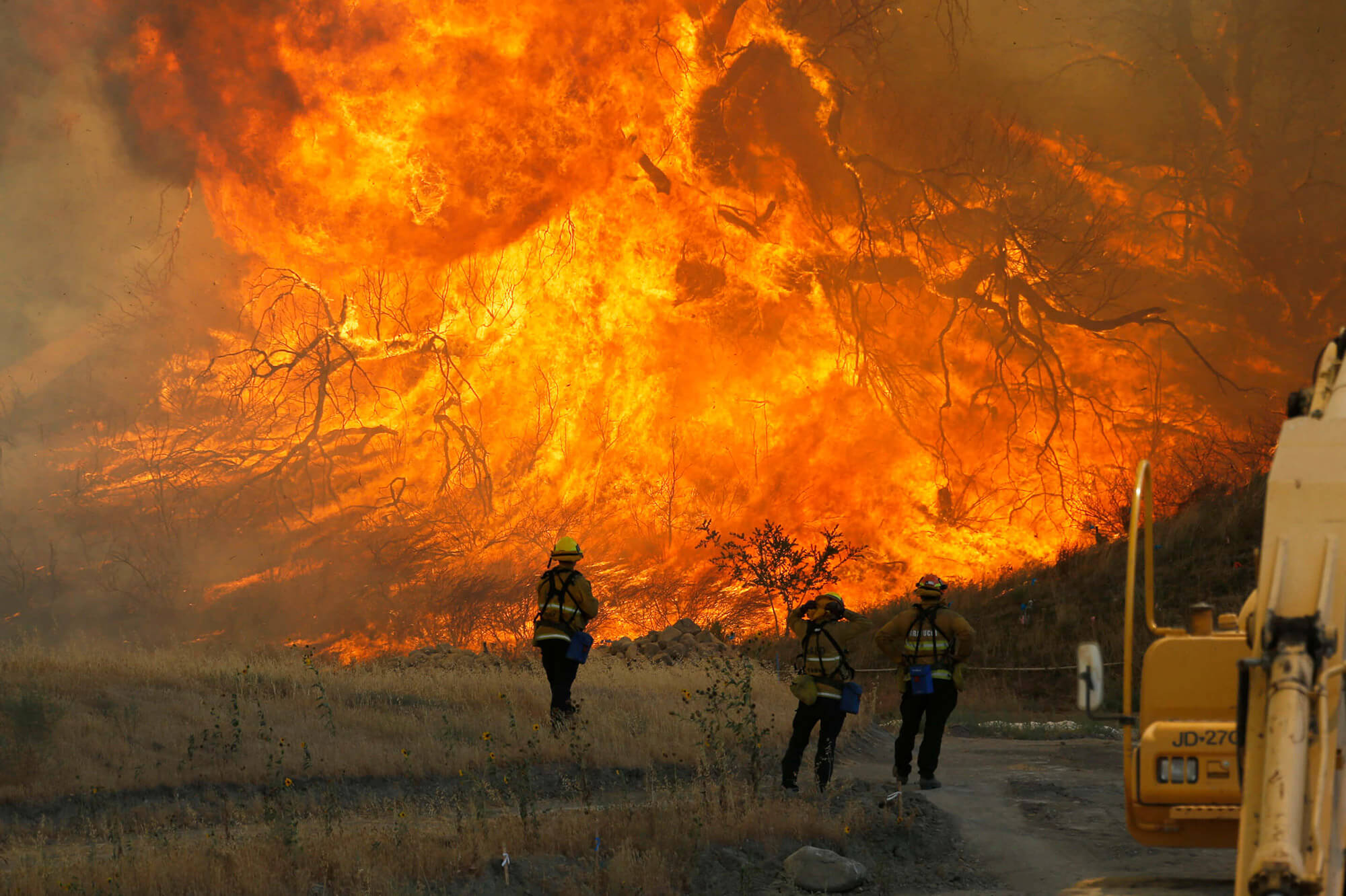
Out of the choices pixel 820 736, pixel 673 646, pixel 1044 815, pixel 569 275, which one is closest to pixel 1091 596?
pixel 673 646

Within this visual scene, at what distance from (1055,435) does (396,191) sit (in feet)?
74.0

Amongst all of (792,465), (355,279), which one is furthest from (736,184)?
(355,279)

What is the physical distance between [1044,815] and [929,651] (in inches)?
73.0

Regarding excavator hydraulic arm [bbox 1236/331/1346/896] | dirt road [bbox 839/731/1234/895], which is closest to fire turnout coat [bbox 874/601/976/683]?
dirt road [bbox 839/731/1234/895]

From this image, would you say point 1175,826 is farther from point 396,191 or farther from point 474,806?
point 396,191

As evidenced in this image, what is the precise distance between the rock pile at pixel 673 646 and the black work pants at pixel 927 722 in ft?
46.9

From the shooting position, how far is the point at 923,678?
11.6m

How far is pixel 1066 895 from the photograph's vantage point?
8.73 metres

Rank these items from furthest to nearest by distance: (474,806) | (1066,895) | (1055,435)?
1. (1055,435)
2. (474,806)
3. (1066,895)

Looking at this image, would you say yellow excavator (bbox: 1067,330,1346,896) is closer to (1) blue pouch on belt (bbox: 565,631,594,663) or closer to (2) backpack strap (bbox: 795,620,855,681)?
(2) backpack strap (bbox: 795,620,855,681)

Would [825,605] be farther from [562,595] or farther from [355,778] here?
[355,778]

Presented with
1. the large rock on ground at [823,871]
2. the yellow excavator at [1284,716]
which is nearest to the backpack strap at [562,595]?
the large rock on ground at [823,871]

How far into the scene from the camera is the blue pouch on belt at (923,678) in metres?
11.6

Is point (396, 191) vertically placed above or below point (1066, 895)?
above
